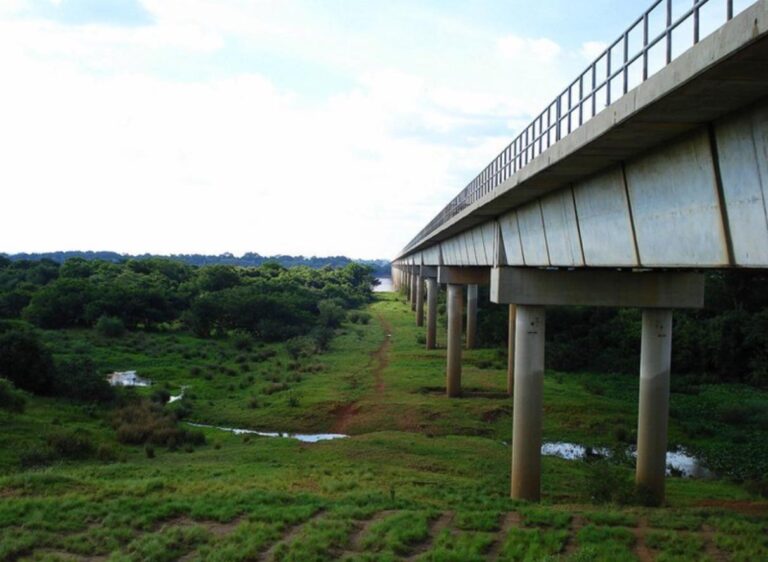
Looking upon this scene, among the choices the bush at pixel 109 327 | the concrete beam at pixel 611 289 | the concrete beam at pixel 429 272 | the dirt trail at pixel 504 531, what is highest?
the concrete beam at pixel 429 272

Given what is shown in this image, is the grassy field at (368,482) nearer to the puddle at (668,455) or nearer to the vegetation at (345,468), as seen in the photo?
the vegetation at (345,468)

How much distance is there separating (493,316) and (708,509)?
36.7 m

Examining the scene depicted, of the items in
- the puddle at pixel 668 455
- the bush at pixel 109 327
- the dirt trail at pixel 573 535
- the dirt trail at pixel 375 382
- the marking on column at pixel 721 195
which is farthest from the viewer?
the bush at pixel 109 327

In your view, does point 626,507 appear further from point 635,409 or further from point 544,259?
point 635,409

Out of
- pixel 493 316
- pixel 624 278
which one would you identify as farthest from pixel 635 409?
pixel 493 316

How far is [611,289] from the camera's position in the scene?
19234mm

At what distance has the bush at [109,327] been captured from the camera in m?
51.8

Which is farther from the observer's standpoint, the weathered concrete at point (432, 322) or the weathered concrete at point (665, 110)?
the weathered concrete at point (432, 322)

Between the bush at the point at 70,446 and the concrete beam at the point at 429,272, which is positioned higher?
the concrete beam at the point at 429,272

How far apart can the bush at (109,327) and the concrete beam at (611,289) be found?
40.3 metres

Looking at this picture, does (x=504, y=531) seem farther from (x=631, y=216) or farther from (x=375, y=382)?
(x=375, y=382)

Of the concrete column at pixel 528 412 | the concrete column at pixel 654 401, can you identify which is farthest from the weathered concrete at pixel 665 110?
the concrete column at pixel 654 401

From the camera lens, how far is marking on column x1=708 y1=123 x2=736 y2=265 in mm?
8961

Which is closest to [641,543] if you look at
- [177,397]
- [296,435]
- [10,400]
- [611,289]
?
[611,289]
